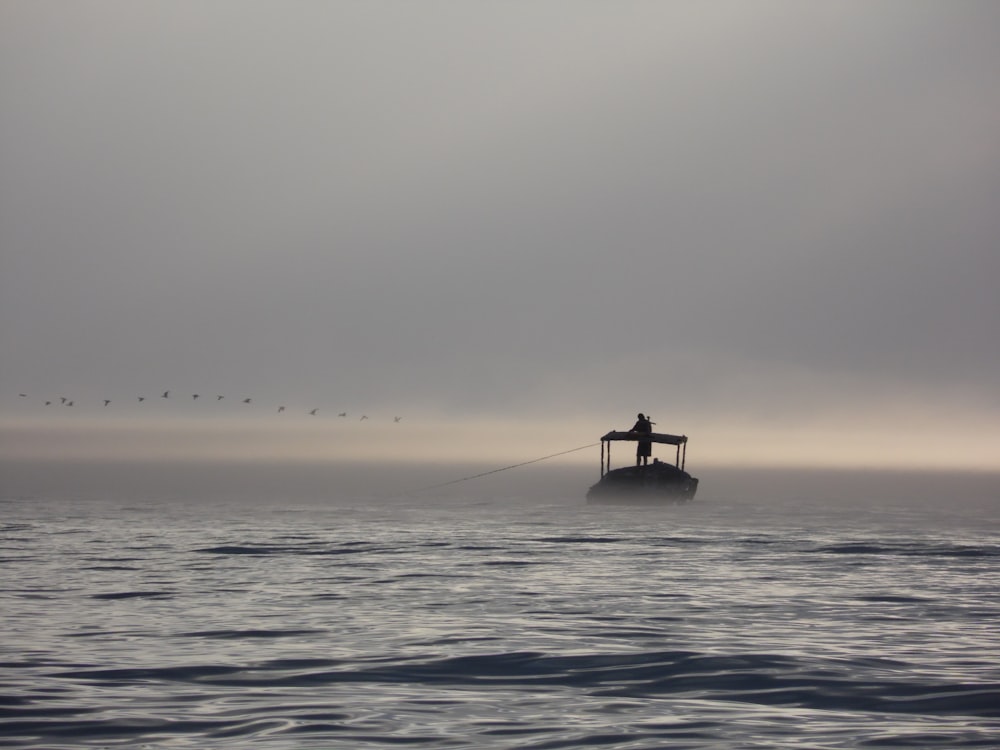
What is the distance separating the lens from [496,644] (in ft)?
89.2

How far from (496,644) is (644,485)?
76.4 metres

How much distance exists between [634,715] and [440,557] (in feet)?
102

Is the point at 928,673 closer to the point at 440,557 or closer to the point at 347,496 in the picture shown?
the point at 440,557

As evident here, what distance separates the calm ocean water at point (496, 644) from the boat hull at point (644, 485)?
140 ft

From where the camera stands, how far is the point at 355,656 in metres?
25.5

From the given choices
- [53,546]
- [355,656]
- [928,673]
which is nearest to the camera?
[928,673]

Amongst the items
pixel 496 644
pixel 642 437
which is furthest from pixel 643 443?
pixel 496 644

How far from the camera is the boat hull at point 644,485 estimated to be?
102438 millimetres

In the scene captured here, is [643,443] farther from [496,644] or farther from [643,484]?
[496,644]

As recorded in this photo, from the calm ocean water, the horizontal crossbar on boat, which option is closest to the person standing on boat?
the horizontal crossbar on boat

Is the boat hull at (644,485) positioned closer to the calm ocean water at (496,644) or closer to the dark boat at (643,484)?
the dark boat at (643,484)

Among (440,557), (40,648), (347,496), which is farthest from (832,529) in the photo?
(347,496)

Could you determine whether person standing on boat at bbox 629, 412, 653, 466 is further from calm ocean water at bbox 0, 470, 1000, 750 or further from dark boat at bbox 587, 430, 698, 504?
calm ocean water at bbox 0, 470, 1000, 750

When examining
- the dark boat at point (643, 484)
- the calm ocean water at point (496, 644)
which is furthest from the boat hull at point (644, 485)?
the calm ocean water at point (496, 644)
